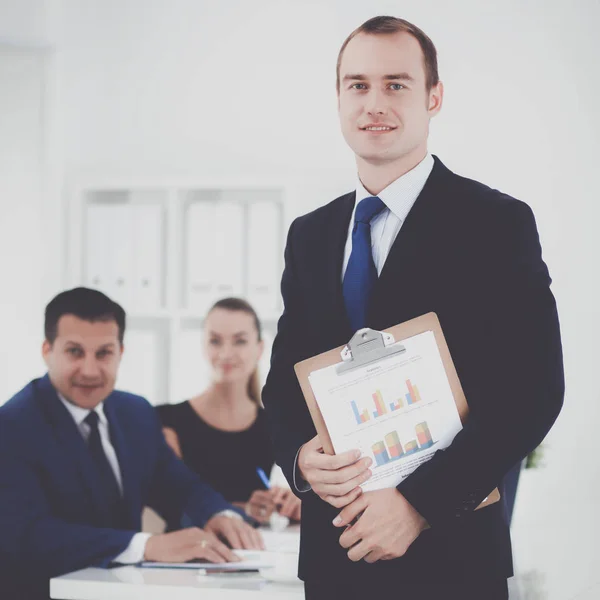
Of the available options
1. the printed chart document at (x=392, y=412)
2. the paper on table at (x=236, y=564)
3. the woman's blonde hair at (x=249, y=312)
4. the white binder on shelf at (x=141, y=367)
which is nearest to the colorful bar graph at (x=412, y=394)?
the printed chart document at (x=392, y=412)

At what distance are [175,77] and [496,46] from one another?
4.80 ft

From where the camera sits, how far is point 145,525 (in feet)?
11.8

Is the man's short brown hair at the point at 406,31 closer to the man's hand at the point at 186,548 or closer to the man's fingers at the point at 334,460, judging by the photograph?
the man's fingers at the point at 334,460

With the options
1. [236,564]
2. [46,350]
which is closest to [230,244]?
[46,350]

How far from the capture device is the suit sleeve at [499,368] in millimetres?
1107

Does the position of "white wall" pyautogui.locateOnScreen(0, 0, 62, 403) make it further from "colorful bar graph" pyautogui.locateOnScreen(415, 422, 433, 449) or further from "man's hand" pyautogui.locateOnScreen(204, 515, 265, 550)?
"colorful bar graph" pyautogui.locateOnScreen(415, 422, 433, 449)

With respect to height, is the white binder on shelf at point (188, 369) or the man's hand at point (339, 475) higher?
the white binder on shelf at point (188, 369)

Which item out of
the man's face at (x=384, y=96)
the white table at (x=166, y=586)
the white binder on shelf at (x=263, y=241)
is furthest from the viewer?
the white binder on shelf at (x=263, y=241)

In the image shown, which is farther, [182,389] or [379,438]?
[182,389]

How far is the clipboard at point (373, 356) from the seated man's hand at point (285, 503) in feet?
6.13

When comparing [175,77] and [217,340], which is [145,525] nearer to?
[217,340]

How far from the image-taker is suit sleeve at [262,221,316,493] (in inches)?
49.0

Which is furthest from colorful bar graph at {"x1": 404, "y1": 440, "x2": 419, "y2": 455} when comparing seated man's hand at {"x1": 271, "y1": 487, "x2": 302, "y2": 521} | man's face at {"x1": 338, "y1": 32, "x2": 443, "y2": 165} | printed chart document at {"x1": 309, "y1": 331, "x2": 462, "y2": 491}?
seated man's hand at {"x1": 271, "y1": 487, "x2": 302, "y2": 521}

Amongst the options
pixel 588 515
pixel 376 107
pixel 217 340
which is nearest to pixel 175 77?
pixel 217 340
